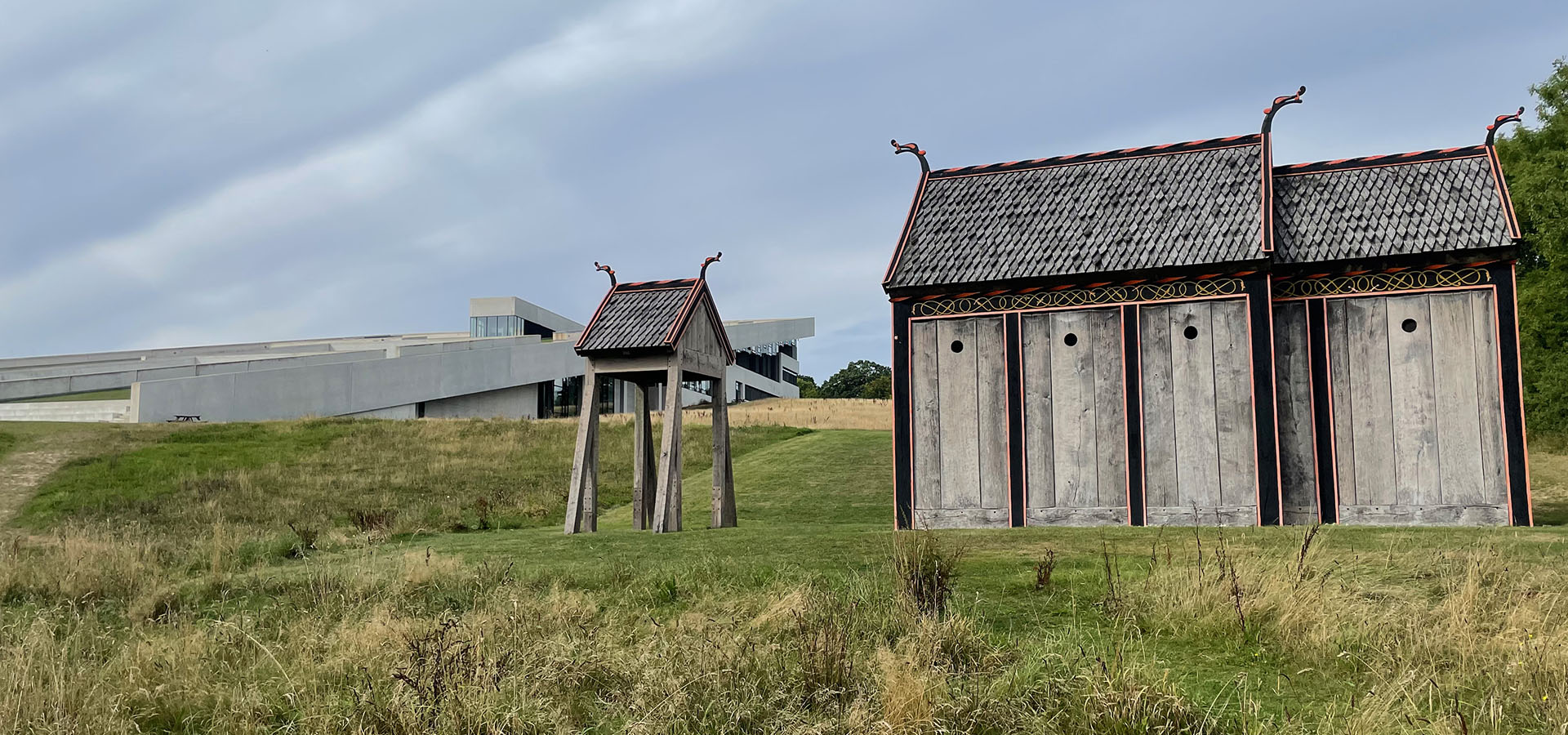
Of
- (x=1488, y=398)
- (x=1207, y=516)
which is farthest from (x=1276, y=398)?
(x=1488, y=398)

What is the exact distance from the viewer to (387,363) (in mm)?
52500

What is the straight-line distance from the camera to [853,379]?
105125 mm

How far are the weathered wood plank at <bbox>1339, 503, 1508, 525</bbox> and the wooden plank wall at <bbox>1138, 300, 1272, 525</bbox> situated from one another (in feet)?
4.29

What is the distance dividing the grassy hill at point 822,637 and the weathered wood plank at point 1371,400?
1941 millimetres

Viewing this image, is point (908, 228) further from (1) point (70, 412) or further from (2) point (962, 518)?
(1) point (70, 412)

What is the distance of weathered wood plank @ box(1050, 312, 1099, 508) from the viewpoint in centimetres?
1362

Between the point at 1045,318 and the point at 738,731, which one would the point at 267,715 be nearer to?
the point at 738,731

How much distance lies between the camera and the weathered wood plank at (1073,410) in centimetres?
1362

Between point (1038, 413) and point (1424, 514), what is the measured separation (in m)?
4.73

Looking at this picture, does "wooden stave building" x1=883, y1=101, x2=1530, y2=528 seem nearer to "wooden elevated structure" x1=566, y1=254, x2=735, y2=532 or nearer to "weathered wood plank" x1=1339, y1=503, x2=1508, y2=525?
"weathered wood plank" x1=1339, y1=503, x2=1508, y2=525

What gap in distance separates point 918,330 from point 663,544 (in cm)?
487

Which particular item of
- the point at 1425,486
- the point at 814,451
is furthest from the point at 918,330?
the point at 814,451

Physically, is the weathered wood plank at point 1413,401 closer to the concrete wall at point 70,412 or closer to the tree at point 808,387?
the concrete wall at point 70,412

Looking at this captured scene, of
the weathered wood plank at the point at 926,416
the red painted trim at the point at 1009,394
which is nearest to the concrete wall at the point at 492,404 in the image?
the weathered wood plank at the point at 926,416
